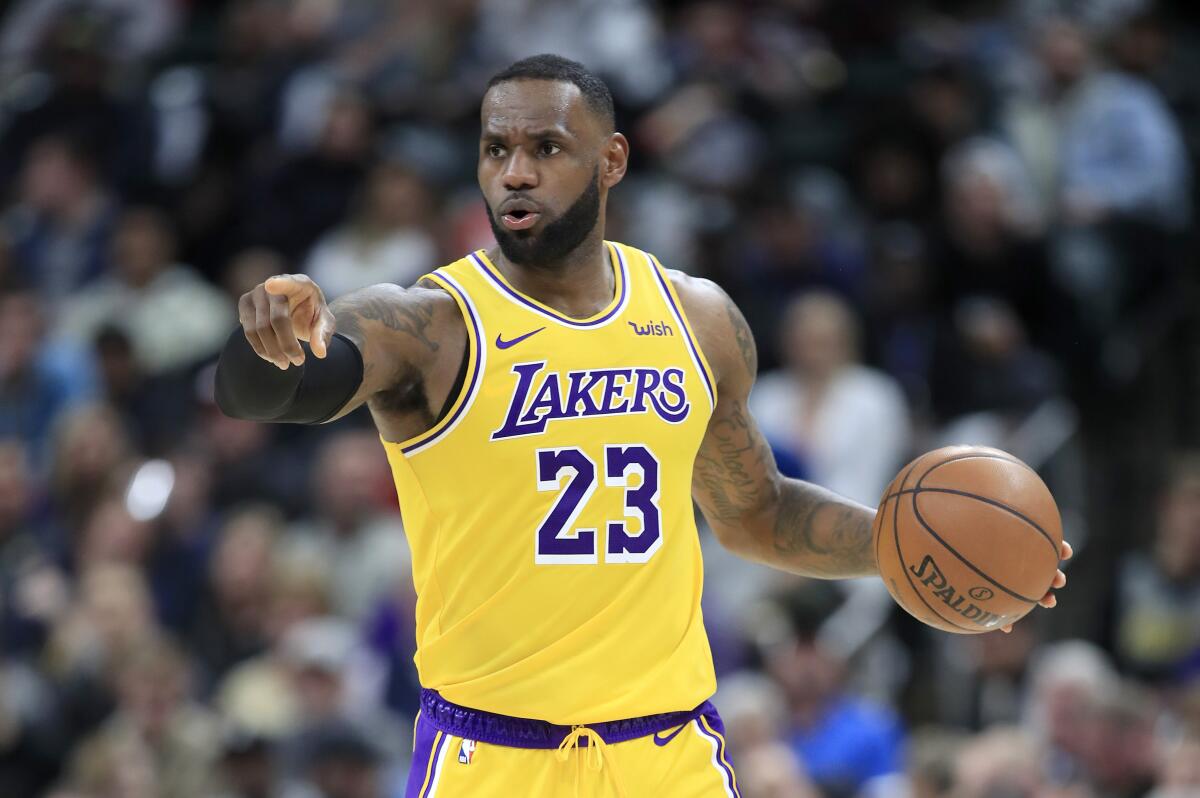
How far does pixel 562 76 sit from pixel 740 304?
19.2 feet

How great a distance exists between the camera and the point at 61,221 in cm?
1243

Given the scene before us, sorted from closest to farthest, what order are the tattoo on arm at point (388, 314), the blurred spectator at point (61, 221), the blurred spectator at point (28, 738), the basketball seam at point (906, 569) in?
the tattoo on arm at point (388, 314), the basketball seam at point (906, 569), the blurred spectator at point (28, 738), the blurred spectator at point (61, 221)

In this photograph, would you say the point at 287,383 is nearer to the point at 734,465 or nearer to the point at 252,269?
the point at 734,465

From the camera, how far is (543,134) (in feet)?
15.3

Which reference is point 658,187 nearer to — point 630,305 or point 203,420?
point 203,420

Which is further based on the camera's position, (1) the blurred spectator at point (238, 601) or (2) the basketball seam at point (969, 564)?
(1) the blurred spectator at point (238, 601)

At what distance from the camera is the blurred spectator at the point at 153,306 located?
1153 cm

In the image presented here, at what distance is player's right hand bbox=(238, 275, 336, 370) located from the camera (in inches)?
145

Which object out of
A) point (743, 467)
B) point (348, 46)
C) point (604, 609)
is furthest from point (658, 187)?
point (604, 609)

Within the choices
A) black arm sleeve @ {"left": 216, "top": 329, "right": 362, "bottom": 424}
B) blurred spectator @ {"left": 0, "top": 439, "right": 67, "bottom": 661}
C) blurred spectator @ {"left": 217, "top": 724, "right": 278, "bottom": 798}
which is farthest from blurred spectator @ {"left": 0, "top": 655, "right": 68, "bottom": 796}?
black arm sleeve @ {"left": 216, "top": 329, "right": 362, "bottom": 424}

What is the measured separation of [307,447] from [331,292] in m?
1.06

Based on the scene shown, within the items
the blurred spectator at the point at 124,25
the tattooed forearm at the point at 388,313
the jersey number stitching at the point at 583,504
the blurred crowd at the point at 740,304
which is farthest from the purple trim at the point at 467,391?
the blurred spectator at the point at 124,25

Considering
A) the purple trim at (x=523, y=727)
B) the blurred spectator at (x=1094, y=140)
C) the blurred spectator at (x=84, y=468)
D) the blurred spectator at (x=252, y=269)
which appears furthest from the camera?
the blurred spectator at (x=252, y=269)

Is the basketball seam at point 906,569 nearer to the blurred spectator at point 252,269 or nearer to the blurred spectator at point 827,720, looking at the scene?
the blurred spectator at point 827,720
